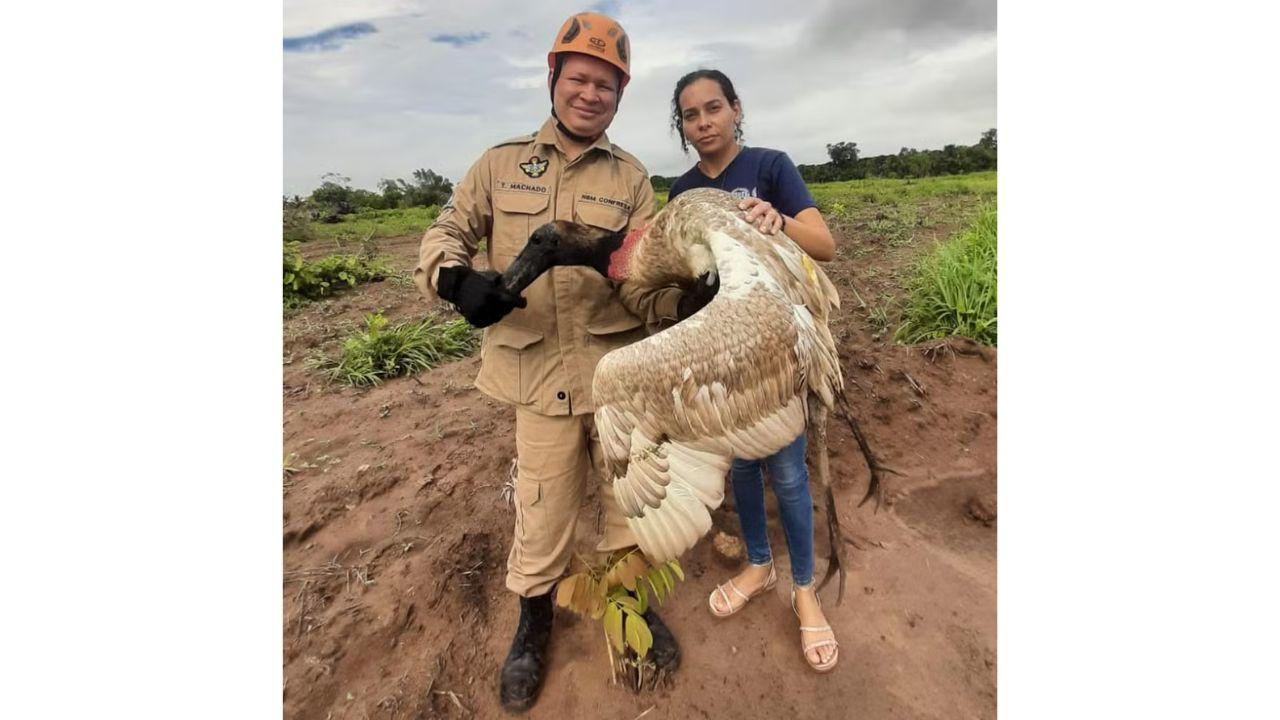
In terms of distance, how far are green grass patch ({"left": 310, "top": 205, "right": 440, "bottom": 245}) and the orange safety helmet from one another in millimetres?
7584

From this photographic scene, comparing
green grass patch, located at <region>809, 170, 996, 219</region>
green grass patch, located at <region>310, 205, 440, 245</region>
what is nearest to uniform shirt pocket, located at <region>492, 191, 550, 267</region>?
green grass patch, located at <region>809, 170, 996, 219</region>

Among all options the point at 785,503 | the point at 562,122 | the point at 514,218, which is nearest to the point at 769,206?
the point at 562,122

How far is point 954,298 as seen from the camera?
14.1ft

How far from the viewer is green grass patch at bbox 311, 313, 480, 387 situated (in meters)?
4.77

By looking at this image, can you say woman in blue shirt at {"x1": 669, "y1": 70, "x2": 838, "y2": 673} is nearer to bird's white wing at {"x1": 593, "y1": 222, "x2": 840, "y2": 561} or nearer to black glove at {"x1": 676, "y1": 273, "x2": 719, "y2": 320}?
black glove at {"x1": 676, "y1": 273, "x2": 719, "y2": 320}

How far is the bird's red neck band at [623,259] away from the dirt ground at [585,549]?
1.76 m

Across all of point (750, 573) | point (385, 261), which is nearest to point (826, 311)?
point (750, 573)

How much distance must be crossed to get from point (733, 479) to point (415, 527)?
6.68 feet

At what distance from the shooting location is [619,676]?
217cm

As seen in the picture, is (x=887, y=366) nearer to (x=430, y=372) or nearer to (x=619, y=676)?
(x=619, y=676)

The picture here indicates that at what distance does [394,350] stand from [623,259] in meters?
4.01

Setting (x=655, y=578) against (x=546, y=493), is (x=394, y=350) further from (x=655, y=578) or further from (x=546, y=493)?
(x=655, y=578)

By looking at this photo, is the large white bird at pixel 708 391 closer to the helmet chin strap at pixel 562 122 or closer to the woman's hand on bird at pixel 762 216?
the woman's hand on bird at pixel 762 216

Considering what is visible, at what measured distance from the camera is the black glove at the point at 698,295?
187 centimetres
